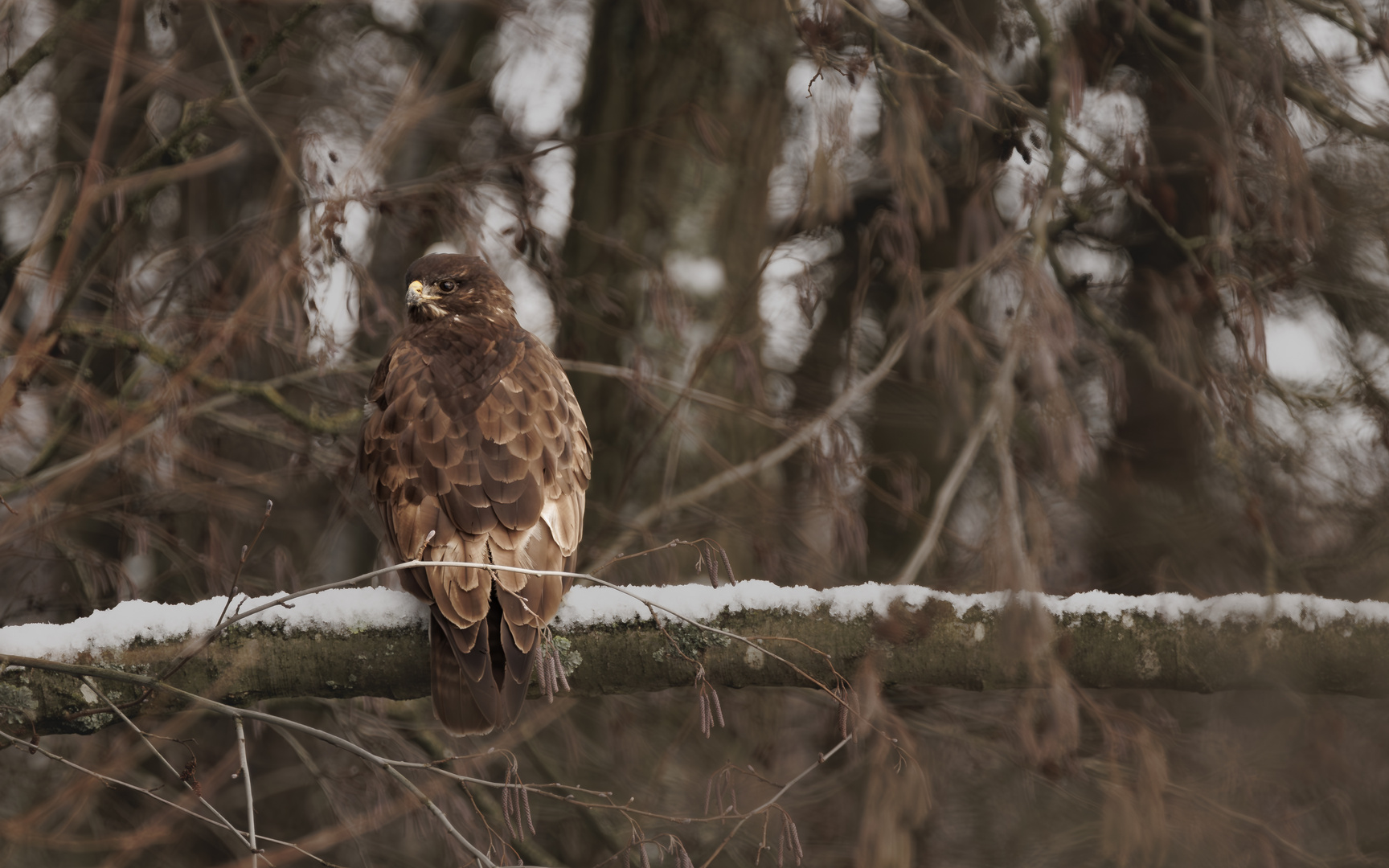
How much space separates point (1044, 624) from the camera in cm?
247

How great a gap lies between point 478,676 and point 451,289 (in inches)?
63.5

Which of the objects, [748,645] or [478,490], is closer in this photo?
[748,645]

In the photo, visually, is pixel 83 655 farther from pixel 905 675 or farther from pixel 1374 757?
pixel 1374 757

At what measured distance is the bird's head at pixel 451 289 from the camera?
3.78 meters

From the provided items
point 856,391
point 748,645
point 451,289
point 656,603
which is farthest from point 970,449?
point 451,289

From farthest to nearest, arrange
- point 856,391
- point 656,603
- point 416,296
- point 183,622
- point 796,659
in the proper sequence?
point 416,296, point 856,391, point 796,659, point 183,622, point 656,603

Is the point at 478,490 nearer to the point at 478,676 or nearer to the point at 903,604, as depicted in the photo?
the point at 478,676

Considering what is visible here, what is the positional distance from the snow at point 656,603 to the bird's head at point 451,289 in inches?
47.0

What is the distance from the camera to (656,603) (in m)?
2.57

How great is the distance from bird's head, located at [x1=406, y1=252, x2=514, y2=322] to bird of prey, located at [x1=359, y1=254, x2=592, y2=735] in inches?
9.8

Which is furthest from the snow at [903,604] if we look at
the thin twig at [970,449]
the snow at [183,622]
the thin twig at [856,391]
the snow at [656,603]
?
the snow at [183,622]

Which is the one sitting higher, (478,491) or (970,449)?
(970,449)

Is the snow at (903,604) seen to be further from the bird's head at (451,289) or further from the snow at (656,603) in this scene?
the bird's head at (451,289)

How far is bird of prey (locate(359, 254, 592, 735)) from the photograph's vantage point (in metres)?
2.61
